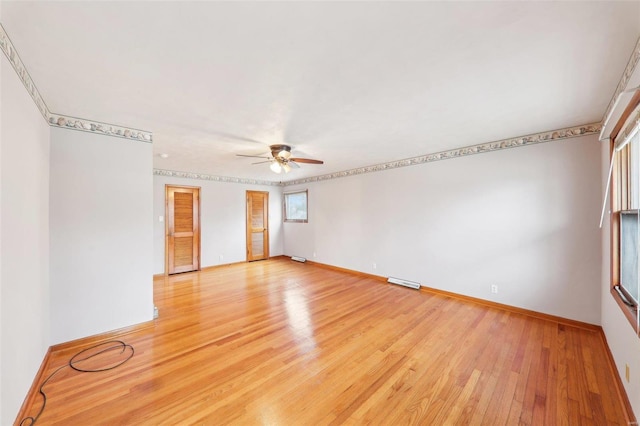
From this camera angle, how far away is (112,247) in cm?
257

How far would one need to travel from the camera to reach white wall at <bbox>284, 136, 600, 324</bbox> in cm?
274

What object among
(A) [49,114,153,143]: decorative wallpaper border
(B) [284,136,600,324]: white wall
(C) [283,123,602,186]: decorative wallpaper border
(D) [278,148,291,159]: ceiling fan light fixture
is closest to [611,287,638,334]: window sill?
(B) [284,136,600,324]: white wall

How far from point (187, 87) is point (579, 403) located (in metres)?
3.70

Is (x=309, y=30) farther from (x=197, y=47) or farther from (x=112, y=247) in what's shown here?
(x=112, y=247)

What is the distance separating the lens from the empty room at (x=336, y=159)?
1310 millimetres

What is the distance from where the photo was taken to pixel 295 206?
6844 millimetres

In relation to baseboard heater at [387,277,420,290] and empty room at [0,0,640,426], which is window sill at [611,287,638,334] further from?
baseboard heater at [387,277,420,290]

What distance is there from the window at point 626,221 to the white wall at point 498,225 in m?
0.66

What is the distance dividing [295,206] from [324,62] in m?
5.42

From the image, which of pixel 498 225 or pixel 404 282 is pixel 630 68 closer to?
pixel 498 225

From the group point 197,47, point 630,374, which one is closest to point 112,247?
point 197,47

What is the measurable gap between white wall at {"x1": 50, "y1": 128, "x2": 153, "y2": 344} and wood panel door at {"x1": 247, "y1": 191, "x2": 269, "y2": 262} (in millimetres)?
3694

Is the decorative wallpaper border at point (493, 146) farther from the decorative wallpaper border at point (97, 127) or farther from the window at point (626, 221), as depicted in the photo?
the decorative wallpaper border at point (97, 127)

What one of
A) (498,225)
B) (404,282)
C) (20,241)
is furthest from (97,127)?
(498,225)
